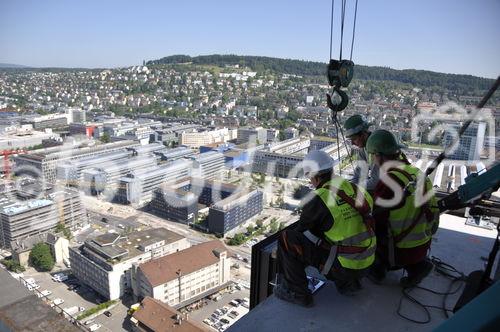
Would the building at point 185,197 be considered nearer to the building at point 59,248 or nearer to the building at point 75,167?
the building at point 59,248

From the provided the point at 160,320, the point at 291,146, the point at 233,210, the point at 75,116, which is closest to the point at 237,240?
the point at 233,210

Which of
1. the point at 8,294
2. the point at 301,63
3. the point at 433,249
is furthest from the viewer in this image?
the point at 301,63

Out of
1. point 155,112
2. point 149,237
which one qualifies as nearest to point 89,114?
point 155,112

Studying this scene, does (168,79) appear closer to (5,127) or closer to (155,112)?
(155,112)

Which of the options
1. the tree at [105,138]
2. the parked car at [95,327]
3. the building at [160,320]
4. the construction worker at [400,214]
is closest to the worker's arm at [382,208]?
the construction worker at [400,214]

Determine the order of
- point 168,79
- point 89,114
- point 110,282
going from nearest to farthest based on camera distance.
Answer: point 110,282
point 89,114
point 168,79

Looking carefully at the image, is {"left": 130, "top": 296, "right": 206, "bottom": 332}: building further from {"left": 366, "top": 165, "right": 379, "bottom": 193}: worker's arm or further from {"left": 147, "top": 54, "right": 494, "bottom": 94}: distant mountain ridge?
{"left": 147, "top": 54, "right": 494, "bottom": 94}: distant mountain ridge

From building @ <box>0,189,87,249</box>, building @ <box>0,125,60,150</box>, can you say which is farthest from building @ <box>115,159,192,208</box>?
building @ <box>0,125,60,150</box>
